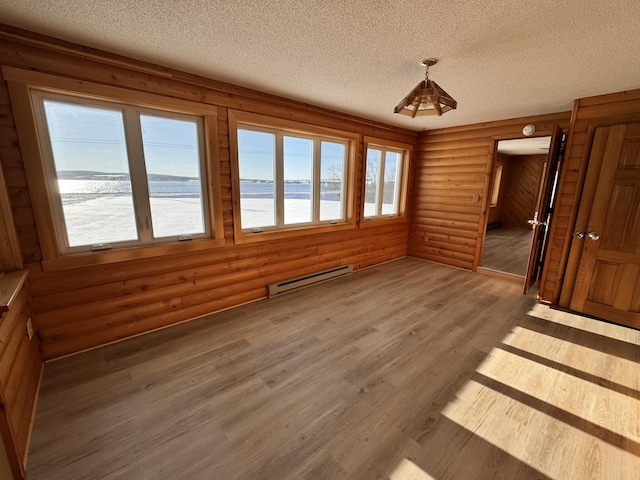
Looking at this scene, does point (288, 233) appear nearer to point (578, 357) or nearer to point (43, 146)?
point (43, 146)

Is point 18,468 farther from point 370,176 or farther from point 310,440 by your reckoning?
point 370,176

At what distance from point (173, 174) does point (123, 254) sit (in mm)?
837

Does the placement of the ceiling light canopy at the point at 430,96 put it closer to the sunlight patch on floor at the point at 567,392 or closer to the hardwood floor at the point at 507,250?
the sunlight patch on floor at the point at 567,392

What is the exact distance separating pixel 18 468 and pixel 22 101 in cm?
216

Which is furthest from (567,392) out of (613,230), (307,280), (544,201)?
(307,280)

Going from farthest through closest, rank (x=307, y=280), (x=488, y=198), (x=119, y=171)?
(x=488, y=198) < (x=307, y=280) < (x=119, y=171)

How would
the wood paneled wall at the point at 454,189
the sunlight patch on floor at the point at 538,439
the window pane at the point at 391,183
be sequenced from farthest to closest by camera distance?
the window pane at the point at 391,183
the wood paneled wall at the point at 454,189
the sunlight patch on floor at the point at 538,439

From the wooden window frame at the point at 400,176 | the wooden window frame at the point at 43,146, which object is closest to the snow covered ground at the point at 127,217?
the wooden window frame at the point at 43,146

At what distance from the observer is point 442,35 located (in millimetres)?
1738

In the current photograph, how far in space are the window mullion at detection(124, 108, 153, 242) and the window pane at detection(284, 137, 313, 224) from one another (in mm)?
1521

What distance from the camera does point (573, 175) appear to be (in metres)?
3.08

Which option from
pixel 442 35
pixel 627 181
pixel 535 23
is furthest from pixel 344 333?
pixel 627 181

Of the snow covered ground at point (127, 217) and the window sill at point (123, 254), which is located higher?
the snow covered ground at point (127, 217)

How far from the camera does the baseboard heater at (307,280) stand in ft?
11.1
